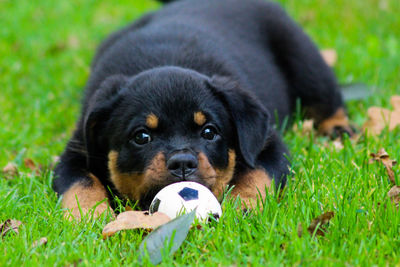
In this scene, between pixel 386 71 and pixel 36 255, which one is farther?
pixel 386 71

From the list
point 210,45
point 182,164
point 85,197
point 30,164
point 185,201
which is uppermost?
point 210,45

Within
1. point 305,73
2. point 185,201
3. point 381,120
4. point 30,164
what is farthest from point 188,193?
point 305,73

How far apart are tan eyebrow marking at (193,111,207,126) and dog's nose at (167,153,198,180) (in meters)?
0.31

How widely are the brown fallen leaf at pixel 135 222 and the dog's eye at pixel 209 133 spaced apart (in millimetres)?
668

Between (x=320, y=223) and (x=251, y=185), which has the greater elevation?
(x=320, y=223)

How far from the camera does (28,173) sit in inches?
156

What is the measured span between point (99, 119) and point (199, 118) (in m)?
0.67

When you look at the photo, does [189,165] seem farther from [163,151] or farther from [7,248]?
[7,248]

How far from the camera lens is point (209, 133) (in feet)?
11.2

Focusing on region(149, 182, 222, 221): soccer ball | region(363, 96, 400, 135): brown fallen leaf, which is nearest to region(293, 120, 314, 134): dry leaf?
region(363, 96, 400, 135): brown fallen leaf

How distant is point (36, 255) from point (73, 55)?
4709 millimetres

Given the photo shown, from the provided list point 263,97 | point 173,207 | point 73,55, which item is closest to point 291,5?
point 73,55

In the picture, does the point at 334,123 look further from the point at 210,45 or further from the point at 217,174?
the point at 217,174

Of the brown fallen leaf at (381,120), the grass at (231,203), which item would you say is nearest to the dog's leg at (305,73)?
the grass at (231,203)
